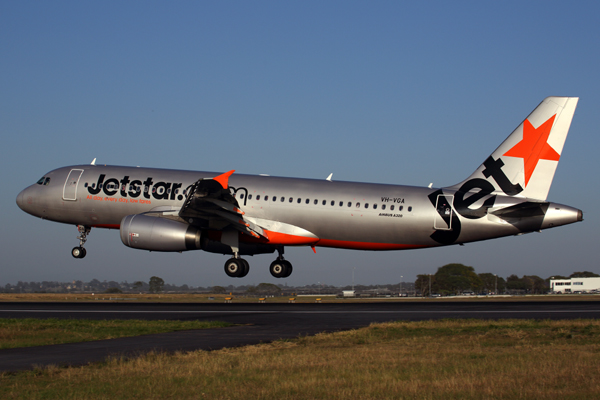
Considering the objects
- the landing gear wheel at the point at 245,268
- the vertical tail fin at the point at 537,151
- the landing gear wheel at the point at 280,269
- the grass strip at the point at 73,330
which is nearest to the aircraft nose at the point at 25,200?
the landing gear wheel at the point at 245,268

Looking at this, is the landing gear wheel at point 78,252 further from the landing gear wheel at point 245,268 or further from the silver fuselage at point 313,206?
the landing gear wheel at point 245,268

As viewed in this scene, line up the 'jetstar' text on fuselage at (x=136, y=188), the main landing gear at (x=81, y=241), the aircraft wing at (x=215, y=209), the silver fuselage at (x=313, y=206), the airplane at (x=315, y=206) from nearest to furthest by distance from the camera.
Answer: the silver fuselage at (x=313, y=206), the airplane at (x=315, y=206), the aircraft wing at (x=215, y=209), the 'jetstar' text on fuselage at (x=136, y=188), the main landing gear at (x=81, y=241)

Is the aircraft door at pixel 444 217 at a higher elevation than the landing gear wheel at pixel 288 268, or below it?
higher

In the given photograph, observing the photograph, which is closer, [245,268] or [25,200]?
[245,268]

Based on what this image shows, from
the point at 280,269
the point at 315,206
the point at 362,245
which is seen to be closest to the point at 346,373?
the point at 362,245

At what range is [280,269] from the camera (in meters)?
38.8

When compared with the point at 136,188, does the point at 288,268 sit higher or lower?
lower

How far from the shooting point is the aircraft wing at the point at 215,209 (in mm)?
33000

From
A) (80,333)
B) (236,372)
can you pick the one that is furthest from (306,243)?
(236,372)

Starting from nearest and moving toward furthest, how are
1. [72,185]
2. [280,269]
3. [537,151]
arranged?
1. [537,151]
2. [72,185]
3. [280,269]

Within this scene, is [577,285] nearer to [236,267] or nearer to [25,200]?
[236,267]

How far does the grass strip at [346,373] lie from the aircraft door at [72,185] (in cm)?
2540

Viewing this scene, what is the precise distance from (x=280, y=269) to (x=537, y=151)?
53.4ft

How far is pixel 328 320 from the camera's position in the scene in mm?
24953
